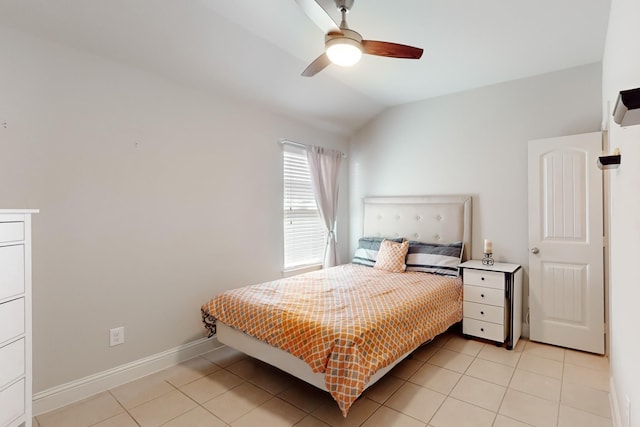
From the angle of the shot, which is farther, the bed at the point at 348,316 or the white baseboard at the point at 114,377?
the white baseboard at the point at 114,377

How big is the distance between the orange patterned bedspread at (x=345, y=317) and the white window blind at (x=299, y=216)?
68 cm

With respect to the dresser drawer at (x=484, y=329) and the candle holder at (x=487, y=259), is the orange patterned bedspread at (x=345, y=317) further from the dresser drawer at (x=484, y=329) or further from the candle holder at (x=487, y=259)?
the candle holder at (x=487, y=259)

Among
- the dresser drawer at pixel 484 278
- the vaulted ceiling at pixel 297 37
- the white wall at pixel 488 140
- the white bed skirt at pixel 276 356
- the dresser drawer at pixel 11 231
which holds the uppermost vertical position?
the vaulted ceiling at pixel 297 37

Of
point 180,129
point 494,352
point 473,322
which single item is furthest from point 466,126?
point 180,129

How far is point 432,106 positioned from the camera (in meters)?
3.80

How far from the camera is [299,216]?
12.8ft

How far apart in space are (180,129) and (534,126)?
133 inches

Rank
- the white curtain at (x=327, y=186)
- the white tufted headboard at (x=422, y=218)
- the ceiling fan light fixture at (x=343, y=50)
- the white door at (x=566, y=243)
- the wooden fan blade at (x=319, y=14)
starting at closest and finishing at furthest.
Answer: the wooden fan blade at (x=319, y=14) → the ceiling fan light fixture at (x=343, y=50) → the white door at (x=566, y=243) → the white tufted headboard at (x=422, y=218) → the white curtain at (x=327, y=186)

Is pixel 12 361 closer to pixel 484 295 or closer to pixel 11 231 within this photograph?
pixel 11 231

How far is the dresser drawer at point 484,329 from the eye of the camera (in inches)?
114

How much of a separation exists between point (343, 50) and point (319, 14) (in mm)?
262

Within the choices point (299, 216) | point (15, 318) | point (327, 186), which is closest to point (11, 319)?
point (15, 318)

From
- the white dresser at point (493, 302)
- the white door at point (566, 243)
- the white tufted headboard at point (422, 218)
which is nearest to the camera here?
the white door at point (566, 243)

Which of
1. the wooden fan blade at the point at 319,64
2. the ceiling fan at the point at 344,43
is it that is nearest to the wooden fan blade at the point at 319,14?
the ceiling fan at the point at 344,43
